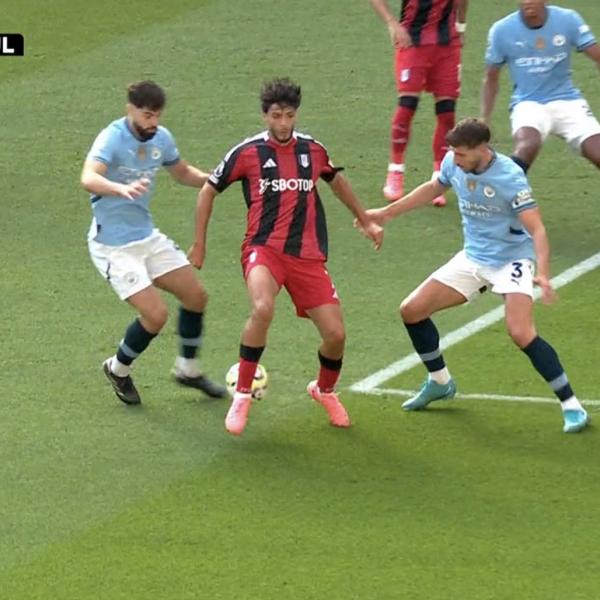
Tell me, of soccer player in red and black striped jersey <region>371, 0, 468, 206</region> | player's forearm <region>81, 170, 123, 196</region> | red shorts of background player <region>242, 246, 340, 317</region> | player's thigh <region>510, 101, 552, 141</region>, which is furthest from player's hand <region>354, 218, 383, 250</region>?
soccer player in red and black striped jersey <region>371, 0, 468, 206</region>

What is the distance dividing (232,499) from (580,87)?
9.90 meters

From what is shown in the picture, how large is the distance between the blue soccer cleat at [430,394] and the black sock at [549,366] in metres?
0.69

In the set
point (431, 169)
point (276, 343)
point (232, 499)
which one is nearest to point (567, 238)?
point (431, 169)

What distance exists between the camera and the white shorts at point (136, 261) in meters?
11.9

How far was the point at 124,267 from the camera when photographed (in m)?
11.9

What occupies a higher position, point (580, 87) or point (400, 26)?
point (400, 26)

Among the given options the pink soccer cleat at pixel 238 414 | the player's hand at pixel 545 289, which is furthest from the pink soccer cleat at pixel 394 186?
the player's hand at pixel 545 289

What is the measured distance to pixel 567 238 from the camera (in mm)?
15562

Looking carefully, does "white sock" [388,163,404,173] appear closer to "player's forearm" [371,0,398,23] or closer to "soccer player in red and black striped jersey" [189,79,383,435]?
"player's forearm" [371,0,398,23]

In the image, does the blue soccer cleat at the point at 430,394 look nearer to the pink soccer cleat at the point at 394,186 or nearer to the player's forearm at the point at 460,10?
the pink soccer cleat at the point at 394,186

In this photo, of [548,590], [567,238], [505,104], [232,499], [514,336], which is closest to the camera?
[548,590]

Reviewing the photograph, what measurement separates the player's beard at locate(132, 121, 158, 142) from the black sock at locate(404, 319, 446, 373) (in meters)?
1.97

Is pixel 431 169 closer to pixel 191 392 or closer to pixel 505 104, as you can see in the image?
pixel 505 104

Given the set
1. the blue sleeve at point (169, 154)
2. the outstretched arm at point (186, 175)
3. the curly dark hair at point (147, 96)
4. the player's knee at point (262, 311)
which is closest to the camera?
the player's knee at point (262, 311)
